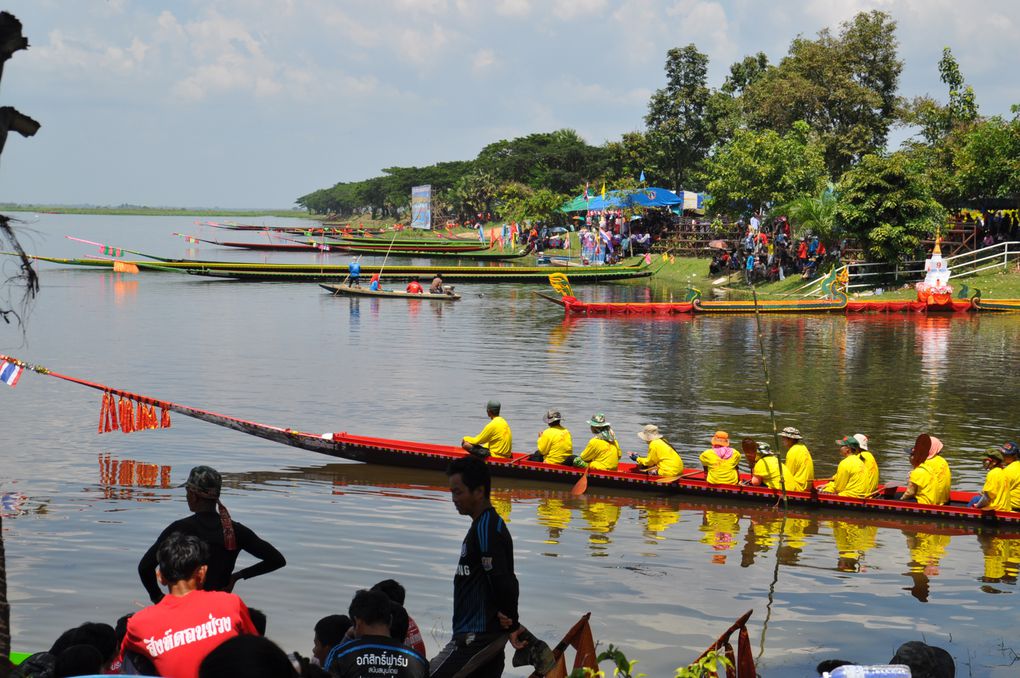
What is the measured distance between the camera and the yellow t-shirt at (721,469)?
13.6m

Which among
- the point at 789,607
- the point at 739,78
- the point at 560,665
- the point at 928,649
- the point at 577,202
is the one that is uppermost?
the point at 739,78

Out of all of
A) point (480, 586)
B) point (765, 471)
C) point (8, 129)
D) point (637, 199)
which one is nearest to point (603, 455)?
point (765, 471)

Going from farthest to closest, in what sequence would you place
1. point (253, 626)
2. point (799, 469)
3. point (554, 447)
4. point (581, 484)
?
1. point (554, 447)
2. point (581, 484)
3. point (799, 469)
4. point (253, 626)

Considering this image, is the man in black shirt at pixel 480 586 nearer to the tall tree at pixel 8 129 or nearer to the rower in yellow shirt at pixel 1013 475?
the tall tree at pixel 8 129

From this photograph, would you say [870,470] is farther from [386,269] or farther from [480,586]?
[386,269]

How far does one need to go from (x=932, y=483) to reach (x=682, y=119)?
57059mm

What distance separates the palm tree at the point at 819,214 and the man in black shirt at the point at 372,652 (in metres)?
38.1

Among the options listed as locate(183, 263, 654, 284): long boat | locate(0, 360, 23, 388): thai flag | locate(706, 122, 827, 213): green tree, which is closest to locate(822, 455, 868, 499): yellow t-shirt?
locate(0, 360, 23, 388): thai flag

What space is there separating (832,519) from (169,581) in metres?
10.2

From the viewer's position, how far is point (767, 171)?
46.4 meters

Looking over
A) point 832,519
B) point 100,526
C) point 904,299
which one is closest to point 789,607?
point 832,519

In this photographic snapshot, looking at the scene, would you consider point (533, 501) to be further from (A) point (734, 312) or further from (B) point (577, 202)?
(B) point (577, 202)

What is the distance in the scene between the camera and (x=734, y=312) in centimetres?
3634

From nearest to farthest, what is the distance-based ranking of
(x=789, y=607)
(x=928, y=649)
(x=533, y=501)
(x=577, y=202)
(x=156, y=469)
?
(x=928, y=649) < (x=789, y=607) < (x=533, y=501) < (x=156, y=469) < (x=577, y=202)
